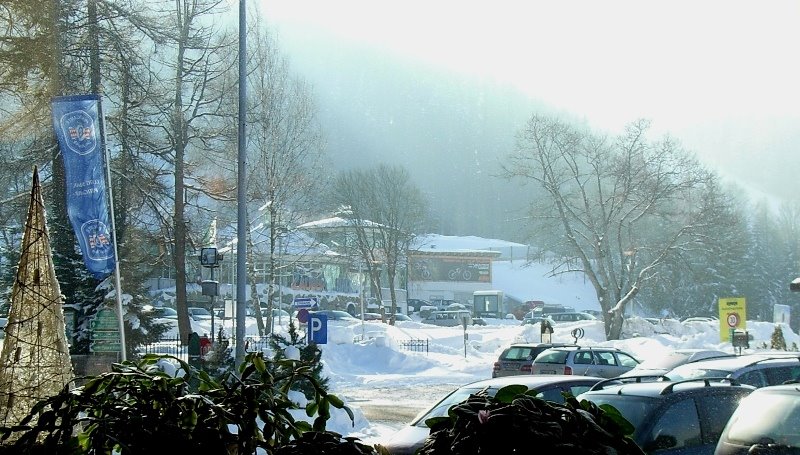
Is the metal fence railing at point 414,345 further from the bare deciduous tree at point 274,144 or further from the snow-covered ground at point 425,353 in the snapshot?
the bare deciduous tree at point 274,144

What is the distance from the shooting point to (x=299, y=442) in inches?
58.0

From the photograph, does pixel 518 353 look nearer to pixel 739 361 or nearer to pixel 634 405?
pixel 739 361

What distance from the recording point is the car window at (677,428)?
29.3 ft

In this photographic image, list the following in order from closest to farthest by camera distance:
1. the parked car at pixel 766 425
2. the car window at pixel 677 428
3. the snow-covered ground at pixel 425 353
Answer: the parked car at pixel 766 425
the car window at pixel 677 428
the snow-covered ground at pixel 425 353

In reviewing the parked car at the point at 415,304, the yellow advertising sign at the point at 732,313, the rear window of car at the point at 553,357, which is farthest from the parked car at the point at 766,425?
the parked car at the point at 415,304

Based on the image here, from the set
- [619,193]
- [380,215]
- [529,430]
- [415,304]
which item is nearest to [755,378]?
[529,430]

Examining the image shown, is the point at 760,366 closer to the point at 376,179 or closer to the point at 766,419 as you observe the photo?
the point at 766,419

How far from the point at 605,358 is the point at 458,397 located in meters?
13.8

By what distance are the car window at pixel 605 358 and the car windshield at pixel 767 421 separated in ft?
53.2

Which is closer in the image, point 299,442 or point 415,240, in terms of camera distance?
point 299,442

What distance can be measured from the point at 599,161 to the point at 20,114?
1438 inches

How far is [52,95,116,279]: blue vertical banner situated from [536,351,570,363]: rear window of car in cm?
1158

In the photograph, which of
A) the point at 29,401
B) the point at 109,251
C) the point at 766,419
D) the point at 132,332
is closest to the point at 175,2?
the point at 132,332

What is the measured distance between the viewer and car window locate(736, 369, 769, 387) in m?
13.8
